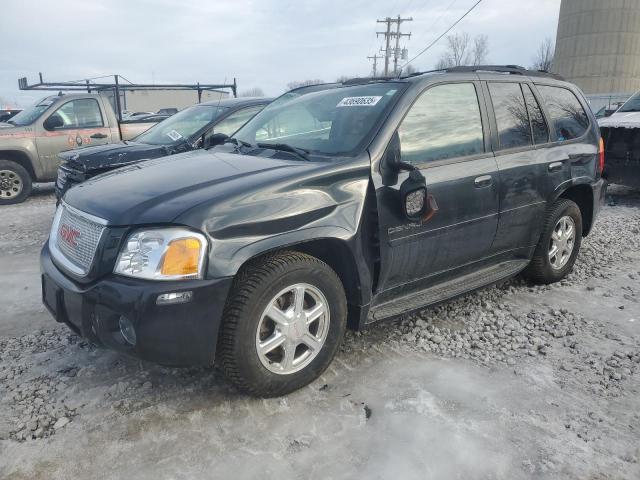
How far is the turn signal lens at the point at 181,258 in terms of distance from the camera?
7.85ft

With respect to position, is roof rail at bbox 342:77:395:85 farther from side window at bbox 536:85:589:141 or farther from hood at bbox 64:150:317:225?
side window at bbox 536:85:589:141

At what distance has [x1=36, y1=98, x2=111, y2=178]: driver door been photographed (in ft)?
28.3

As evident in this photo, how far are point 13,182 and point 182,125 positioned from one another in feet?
11.7

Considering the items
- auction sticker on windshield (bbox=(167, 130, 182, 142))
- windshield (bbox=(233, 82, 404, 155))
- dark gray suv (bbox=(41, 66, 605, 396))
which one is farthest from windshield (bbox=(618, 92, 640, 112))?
auction sticker on windshield (bbox=(167, 130, 182, 142))

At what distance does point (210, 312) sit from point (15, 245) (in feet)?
15.3

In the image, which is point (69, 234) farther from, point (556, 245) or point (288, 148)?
point (556, 245)

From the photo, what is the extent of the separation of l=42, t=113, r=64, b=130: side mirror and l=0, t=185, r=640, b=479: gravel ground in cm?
575

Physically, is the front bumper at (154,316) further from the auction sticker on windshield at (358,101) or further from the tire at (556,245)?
the tire at (556,245)

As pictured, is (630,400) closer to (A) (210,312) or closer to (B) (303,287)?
(B) (303,287)

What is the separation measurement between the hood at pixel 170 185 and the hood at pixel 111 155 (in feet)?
9.48

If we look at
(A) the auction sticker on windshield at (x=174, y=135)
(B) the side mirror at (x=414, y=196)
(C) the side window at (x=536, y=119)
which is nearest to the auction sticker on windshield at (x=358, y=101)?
(B) the side mirror at (x=414, y=196)

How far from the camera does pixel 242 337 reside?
254 cm

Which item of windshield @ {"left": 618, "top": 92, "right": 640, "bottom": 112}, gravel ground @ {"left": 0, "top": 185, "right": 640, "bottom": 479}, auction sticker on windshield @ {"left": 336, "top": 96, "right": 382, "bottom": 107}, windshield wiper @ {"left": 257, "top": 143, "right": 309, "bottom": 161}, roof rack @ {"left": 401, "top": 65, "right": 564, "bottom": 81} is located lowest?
gravel ground @ {"left": 0, "top": 185, "right": 640, "bottom": 479}

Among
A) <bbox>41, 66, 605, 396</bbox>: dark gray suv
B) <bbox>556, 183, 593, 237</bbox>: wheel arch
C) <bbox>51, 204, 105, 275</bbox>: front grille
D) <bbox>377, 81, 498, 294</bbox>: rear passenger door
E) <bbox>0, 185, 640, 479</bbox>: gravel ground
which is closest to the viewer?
<bbox>0, 185, 640, 479</bbox>: gravel ground
